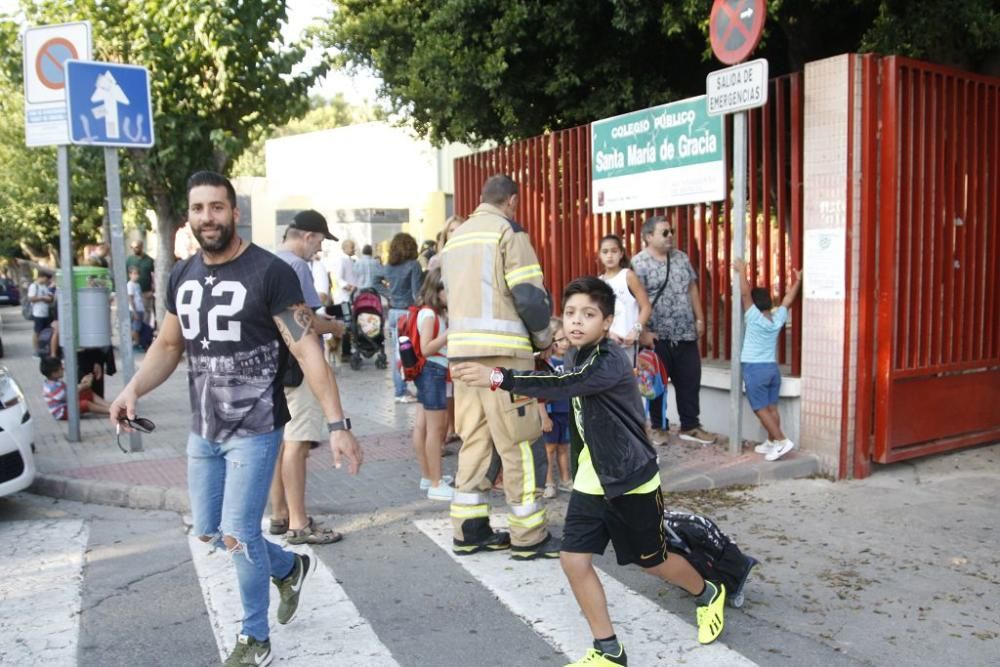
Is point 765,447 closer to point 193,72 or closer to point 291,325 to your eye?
point 291,325

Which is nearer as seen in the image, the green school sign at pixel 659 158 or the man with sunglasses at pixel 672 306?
the man with sunglasses at pixel 672 306

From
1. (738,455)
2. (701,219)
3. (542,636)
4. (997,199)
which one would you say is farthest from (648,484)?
(997,199)

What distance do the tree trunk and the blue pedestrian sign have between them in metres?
7.96

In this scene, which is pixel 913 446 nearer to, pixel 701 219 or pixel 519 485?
pixel 701 219

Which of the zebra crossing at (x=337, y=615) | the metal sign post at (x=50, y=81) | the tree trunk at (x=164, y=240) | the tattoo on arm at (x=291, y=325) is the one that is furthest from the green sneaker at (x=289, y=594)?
the tree trunk at (x=164, y=240)

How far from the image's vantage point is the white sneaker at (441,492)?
21.1 feet

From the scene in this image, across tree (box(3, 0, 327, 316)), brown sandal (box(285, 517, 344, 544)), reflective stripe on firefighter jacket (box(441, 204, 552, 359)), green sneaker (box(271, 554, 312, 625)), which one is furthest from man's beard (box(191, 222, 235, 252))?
tree (box(3, 0, 327, 316))

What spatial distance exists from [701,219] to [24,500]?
229 inches

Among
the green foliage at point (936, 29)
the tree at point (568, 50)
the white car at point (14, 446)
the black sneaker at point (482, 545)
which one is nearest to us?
the black sneaker at point (482, 545)

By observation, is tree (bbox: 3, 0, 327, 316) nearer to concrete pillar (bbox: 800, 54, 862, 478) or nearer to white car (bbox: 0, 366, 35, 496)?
white car (bbox: 0, 366, 35, 496)

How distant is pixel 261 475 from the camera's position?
385 cm

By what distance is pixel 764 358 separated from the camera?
718cm

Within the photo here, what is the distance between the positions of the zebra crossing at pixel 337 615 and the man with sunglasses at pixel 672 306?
2.90 meters

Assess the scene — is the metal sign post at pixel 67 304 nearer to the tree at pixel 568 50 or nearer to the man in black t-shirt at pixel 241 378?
the tree at pixel 568 50
